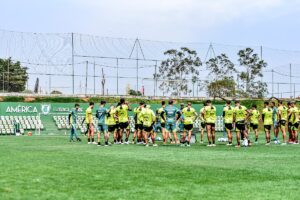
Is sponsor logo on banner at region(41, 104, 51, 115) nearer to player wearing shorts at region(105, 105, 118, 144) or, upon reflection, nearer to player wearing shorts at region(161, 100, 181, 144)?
player wearing shorts at region(105, 105, 118, 144)

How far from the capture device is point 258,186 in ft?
32.9

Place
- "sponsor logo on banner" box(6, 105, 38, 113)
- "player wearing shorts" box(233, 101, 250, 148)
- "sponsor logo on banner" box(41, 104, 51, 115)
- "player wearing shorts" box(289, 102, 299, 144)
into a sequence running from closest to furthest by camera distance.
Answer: "player wearing shorts" box(233, 101, 250, 148) < "player wearing shorts" box(289, 102, 299, 144) < "sponsor logo on banner" box(6, 105, 38, 113) < "sponsor logo on banner" box(41, 104, 51, 115)

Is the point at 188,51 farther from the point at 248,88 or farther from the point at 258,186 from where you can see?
the point at 258,186

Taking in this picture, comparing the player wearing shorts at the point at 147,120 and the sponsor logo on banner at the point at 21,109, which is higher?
the sponsor logo on banner at the point at 21,109

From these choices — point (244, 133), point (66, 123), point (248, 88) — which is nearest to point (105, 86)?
point (66, 123)

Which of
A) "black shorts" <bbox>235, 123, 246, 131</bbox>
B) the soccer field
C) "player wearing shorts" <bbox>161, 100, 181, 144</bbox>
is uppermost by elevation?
"player wearing shorts" <bbox>161, 100, 181, 144</bbox>

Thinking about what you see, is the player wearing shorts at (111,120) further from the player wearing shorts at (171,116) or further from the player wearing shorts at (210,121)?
the player wearing shorts at (210,121)

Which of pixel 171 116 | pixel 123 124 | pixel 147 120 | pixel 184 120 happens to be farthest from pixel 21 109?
pixel 184 120

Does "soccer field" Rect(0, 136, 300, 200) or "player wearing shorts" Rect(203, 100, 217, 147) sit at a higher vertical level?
"player wearing shorts" Rect(203, 100, 217, 147)

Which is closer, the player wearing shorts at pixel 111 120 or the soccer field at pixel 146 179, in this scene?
the soccer field at pixel 146 179

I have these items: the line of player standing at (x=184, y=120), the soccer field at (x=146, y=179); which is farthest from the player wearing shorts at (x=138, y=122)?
the soccer field at (x=146, y=179)

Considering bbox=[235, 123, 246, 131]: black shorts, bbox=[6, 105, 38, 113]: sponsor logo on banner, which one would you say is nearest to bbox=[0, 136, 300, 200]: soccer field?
bbox=[235, 123, 246, 131]: black shorts

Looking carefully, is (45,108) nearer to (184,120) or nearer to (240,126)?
(184,120)

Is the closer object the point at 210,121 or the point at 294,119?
the point at 210,121
